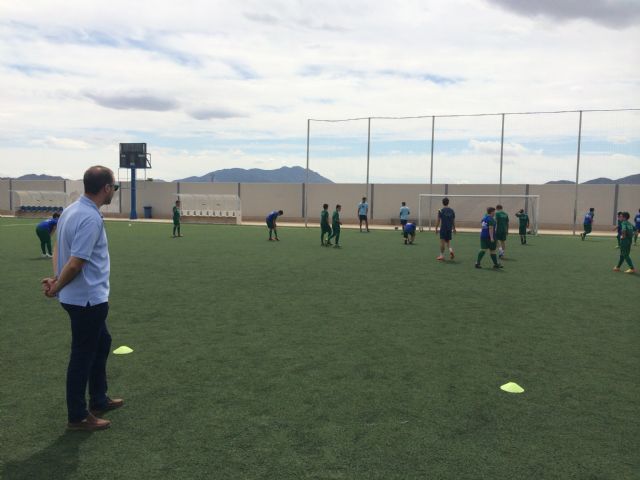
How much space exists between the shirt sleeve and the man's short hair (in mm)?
267

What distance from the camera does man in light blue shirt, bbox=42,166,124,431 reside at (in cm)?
381

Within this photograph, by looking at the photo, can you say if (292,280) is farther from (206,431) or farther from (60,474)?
(60,474)

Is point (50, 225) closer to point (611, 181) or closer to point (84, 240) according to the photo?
point (84, 240)

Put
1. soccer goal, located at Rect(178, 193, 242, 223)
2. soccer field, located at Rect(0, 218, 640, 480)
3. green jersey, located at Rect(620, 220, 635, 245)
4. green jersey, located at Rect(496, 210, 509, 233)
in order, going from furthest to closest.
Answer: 1. soccer goal, located at Rect(178, 193, 242, 223)
2. green jersey, located at Rect(496, 210, 509, 233)
3. green jersey, located at Rect(620, 220, 635, 245)
4. soccer field, located at Rect(0, 218, 640, 480)

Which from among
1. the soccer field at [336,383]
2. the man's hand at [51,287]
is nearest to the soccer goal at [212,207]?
the soccer field at [336,383]

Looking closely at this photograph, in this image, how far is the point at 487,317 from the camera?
8219mm

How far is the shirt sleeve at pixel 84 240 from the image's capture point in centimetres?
378

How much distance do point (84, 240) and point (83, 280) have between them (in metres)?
0.32

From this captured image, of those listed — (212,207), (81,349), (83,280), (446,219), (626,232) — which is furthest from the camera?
(212,207)

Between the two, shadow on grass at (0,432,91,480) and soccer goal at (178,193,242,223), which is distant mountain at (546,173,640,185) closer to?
soccer goal at (178,193,242,223)

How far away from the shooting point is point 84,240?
3.79 meters

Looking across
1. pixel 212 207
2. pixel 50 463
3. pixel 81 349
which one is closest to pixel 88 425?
pixel 50 463

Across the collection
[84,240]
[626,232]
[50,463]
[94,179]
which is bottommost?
[50,463]

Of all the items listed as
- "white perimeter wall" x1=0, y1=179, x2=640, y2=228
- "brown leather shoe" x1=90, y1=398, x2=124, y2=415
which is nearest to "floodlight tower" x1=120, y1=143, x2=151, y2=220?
"white perimeter wall" x1=0, y1=179, x2=640, y2=228
